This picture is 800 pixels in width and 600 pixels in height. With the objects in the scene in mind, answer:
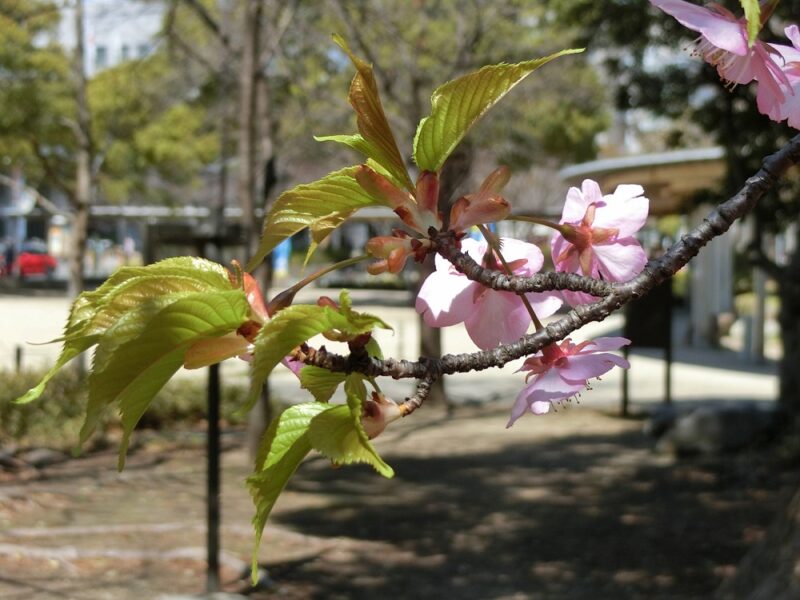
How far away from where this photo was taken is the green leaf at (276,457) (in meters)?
0.71

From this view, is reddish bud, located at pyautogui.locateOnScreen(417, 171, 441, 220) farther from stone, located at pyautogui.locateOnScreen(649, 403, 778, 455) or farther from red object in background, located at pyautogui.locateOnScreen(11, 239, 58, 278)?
red object in background, located at pyautogui.locateOnScreen(11, 239, 58, 278)

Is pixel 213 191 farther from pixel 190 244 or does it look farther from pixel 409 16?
pixel 190 244

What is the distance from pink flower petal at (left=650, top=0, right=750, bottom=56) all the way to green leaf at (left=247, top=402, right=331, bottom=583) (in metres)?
0.34

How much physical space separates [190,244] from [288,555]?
7.64 ft

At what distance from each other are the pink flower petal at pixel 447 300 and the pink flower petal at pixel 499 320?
0.01 metres

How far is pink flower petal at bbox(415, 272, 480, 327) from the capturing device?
867mm

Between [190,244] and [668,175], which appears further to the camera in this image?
[668,175]

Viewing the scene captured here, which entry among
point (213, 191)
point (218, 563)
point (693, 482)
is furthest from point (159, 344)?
point (213, 191)

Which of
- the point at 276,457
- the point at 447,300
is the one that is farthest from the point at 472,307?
the point at 276,457

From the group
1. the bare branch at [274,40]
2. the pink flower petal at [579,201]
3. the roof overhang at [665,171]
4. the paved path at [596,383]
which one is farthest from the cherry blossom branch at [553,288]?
the roof overhang at [665,171]

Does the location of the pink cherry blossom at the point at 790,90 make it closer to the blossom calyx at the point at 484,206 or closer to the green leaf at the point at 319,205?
the blossom calyx at the point at 484,206

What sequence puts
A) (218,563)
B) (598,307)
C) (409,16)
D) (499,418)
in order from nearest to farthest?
(598,307) → (218,563) → (499,418) → (409,16)

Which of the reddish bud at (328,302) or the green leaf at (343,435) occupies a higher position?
the reddish bud at (328,302)

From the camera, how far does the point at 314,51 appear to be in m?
15.8
